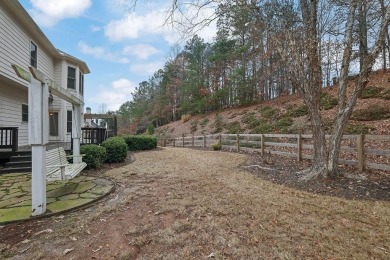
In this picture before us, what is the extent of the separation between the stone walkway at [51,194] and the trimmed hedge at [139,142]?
25.9 feet

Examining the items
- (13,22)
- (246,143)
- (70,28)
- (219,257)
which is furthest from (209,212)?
(70,28)

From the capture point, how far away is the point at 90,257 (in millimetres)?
2611

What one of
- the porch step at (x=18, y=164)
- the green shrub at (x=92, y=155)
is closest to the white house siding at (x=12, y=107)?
the porch step at (x=18, y=164)

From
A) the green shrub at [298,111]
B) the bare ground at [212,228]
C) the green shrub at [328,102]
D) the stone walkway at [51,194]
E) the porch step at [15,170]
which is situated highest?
the green shrub at [328,102]

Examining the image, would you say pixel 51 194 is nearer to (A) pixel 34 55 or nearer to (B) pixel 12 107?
(B) pixel 12 107

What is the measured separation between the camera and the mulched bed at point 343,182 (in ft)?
15.4

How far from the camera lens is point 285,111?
16750 mm

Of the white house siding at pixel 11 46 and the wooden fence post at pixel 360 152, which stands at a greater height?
the white house siding at pixel 11 46

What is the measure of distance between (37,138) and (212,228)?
117 inches

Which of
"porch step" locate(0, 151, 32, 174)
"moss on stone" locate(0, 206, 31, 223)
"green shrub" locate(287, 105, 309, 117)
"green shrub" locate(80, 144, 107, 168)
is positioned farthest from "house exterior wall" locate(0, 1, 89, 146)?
"green shrub" locate(287, 105, 309, 117)

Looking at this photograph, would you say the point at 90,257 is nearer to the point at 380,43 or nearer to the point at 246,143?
the point at 380,43

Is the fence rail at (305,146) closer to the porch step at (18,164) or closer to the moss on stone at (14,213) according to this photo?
the moss on stone at (14,213)

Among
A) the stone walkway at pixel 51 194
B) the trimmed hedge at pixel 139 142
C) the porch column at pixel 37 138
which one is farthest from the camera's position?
the trimmed hedge at pixel 139 142

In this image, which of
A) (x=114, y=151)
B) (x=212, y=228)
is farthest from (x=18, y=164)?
(x=212, y=228)
